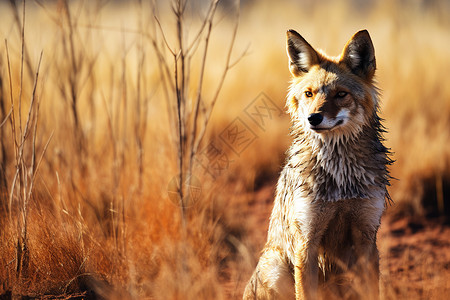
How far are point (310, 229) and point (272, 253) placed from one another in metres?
0.49

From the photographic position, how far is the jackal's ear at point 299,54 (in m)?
3.23

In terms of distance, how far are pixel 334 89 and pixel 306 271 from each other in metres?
1.20

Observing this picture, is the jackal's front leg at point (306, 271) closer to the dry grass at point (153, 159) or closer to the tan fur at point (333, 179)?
the tan fur at point (333, 179)

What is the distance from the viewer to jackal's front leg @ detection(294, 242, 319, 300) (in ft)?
10.1

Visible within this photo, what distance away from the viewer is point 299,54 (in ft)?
10.9

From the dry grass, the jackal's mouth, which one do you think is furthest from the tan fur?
the dry grass

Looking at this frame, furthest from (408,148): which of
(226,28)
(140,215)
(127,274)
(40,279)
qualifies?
(226,28)

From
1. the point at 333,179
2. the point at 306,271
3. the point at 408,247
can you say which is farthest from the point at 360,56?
the point at 408,247

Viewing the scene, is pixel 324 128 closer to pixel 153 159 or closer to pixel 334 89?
pixel 334 89

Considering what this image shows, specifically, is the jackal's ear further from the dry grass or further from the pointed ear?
the dry grass

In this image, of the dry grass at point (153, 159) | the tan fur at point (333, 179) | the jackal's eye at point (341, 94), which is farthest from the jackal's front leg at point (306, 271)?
the jackal's eye at point (341, 94)

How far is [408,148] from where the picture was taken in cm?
613

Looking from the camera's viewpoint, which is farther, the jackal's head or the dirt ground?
the dirt ground

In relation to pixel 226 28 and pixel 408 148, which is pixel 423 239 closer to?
pixel 408 148
